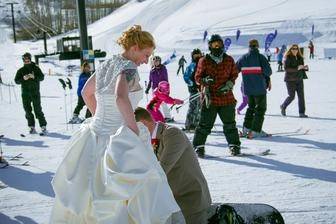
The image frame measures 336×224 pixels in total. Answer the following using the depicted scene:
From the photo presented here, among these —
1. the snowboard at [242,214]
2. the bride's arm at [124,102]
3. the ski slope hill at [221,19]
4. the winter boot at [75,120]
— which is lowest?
the winter boot at [75,120]

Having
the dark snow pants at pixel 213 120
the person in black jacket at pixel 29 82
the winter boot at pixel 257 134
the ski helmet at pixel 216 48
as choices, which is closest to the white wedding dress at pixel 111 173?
the ski helmet at pixel 216 48

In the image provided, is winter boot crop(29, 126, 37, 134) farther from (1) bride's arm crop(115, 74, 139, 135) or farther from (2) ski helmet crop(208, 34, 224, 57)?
(1) bride's arm crop(115, 74, 139, 135)

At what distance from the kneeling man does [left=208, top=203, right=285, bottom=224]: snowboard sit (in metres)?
0.12

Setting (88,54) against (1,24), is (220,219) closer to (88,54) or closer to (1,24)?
(88,54)

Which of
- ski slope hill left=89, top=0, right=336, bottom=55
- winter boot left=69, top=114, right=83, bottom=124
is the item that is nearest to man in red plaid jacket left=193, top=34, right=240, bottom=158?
winter boot left=69, top=114, right=83, bottom=124

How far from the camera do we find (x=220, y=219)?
3469 millimetres

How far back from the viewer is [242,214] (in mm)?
3668

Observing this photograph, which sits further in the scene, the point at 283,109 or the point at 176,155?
the point at 283,109

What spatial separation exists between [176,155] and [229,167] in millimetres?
→ 2787

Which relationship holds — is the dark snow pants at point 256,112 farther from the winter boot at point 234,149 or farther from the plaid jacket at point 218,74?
the plaid jacket at point 218,74

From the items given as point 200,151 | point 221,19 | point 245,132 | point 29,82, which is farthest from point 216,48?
point 221,19

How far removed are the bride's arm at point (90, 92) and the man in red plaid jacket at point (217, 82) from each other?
283 centimetres

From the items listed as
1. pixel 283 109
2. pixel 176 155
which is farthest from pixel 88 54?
pixel 176 155

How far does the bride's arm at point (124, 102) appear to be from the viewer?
316 cm
